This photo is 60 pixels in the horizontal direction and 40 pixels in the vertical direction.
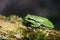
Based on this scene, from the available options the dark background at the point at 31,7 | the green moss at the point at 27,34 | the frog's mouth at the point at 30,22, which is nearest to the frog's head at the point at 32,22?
the frog's mouth at the point at 30,22

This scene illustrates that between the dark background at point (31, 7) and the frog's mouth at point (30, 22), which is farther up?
the frog's mouth at point (30, 22)

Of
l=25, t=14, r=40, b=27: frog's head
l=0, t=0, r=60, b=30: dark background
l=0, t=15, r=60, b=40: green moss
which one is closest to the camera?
l=0, t=15, r=60, b=40: green moss

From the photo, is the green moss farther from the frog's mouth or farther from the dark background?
the dark background

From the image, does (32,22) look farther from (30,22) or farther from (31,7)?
(31,7)

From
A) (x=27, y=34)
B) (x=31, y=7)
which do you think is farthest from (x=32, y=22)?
(x=31, y=7)

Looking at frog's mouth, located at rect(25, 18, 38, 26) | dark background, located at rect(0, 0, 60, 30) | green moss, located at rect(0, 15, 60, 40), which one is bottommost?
dark background, located at rect(0, 0, 60, 30)

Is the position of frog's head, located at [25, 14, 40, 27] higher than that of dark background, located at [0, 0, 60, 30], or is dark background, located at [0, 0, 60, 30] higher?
frog's head, located at [25, 14, 40, 27]

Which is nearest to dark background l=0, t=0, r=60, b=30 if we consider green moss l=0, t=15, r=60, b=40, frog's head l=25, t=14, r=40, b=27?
frog's head l=25, t=14, r=40, b=27

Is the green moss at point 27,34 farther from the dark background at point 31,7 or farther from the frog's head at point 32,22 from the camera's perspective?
the dark background at point 31,7

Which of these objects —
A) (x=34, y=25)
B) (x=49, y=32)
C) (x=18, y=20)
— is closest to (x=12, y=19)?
(x=18, y=20)
